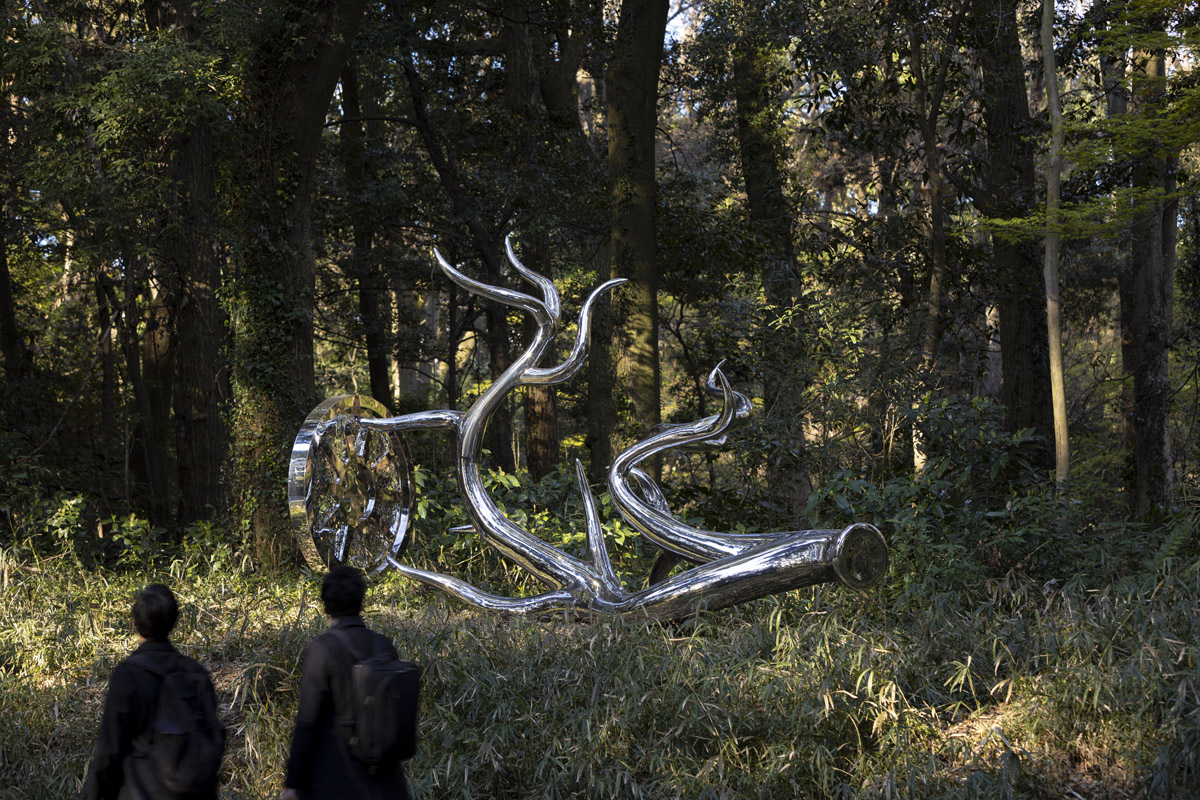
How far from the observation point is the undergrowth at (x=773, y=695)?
5.21 metres

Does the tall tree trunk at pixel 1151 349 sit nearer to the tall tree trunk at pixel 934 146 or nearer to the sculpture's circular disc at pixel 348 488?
the tall tree trunk at pixel 934 146

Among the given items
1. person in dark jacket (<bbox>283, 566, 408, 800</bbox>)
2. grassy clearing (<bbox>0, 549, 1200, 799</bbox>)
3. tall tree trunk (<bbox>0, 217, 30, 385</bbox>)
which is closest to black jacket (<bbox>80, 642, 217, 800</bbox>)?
person in dark jacket (<bbox>283, 566, 408, 800</bbox>)

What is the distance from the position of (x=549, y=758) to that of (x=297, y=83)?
721 cm

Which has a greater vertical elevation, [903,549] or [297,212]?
[297,212]

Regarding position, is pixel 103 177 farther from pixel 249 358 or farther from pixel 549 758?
pixel 549 758

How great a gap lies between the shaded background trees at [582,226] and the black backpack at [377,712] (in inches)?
208

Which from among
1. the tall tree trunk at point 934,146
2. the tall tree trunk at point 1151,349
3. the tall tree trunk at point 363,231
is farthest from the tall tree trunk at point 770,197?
the tall tree trunk at point 363,231

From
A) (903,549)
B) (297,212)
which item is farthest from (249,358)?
(903,549)

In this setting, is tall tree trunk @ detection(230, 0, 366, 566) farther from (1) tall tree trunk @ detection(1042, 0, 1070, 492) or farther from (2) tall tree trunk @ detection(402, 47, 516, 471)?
(1) tall tree trunk @ detection(1042, 0, 1070, 492)

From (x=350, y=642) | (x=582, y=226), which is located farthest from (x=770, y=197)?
(x=350, y=642)

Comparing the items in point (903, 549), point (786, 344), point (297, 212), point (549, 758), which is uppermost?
point (297, 212)

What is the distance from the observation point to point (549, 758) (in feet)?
17.8

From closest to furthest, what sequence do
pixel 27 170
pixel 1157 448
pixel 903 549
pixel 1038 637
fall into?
pixel 1038 637
pixel 903 549
pixel 27 170
pixel 1157 448

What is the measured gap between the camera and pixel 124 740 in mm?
3471
